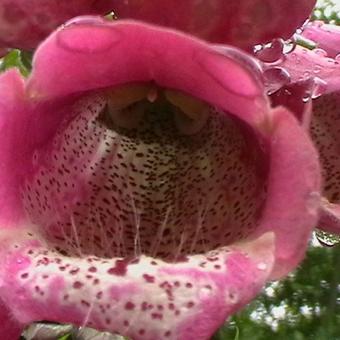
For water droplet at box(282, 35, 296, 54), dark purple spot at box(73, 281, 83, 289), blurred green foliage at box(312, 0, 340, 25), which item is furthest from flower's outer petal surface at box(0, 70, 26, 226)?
blurred green foliage at box(312, 0, 340, 25)

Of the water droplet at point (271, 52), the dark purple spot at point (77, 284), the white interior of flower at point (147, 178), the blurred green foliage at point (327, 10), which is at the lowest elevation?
the blurred green foliage at point (327, 10)

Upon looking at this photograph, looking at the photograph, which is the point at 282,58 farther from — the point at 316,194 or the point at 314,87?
the point at 316,194

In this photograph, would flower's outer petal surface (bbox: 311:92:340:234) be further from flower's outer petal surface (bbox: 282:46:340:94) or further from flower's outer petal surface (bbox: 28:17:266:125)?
flower's outer petal surface (bbox: 28:17:266:125)

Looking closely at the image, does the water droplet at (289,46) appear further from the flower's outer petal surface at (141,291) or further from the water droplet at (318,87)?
the flower's outer petal surface at (141,291)

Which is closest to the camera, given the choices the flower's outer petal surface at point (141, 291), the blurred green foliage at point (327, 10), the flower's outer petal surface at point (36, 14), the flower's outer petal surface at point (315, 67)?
the flower's outer petal surface at point (141, 291)

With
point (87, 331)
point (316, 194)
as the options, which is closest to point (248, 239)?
point (316, 194)

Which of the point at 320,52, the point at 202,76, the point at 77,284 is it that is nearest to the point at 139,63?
the point at 202,76

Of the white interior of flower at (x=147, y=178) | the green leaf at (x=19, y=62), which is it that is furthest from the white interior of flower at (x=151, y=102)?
the green leaf at (x=19, y=62)

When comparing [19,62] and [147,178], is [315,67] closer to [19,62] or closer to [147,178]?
[147,178]
